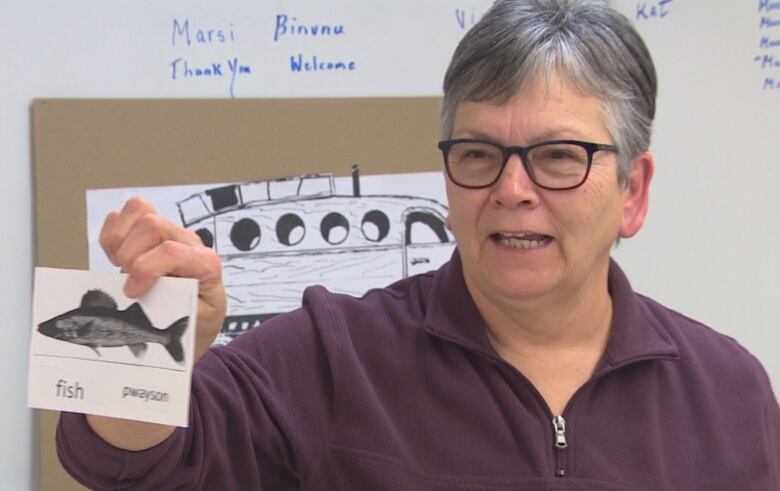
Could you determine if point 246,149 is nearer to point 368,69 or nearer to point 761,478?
point 368,69

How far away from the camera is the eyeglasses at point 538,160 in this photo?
3.30ft

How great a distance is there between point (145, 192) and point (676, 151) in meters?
1.12

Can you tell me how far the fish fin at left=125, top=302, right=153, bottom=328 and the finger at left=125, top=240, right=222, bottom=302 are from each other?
0.01m

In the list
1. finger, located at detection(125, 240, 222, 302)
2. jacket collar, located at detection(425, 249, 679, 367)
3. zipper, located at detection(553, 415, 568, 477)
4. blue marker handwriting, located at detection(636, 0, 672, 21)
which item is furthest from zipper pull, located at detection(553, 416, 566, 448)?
blue marker handwriting, located at detection(636, 0, 672, 21)

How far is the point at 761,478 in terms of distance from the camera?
1.10 meters

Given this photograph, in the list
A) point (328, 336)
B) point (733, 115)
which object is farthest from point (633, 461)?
point (733, 115)

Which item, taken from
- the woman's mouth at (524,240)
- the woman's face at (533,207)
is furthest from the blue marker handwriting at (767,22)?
the woman's mouth at (524,240)

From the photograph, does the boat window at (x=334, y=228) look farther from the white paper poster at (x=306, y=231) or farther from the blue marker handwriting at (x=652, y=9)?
the blue marker handwriting at (x=652, y=9)

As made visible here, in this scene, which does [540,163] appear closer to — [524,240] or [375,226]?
[524,240]

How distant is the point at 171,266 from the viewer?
0.78 meters

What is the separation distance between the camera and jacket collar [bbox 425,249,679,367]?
3.59 ft

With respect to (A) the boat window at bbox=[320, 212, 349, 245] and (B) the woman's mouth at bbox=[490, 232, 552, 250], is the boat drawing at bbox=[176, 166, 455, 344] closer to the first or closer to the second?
(A) the boat window at bbox=[320, 212, 349, 245]

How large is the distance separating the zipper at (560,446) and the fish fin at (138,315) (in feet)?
1.71

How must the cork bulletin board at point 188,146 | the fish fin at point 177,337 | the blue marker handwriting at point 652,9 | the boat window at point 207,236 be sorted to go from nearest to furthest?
the fish fin at point 177,337 → the cork bulletin board at point 188,146 → the boat window at point 207,236 → the blue marker handwriting at point 652,9
